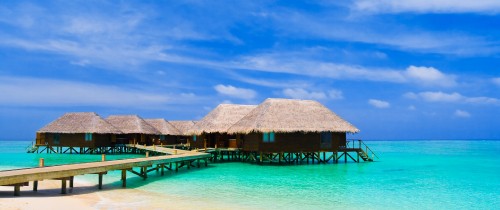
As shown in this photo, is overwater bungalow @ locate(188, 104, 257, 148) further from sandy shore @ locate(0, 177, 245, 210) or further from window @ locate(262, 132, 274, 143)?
sandy shore @ locate(0, 177, 245, 210)

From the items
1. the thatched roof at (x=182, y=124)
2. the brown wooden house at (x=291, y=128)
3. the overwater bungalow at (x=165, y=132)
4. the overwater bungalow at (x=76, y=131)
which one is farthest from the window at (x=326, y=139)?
the thatched roof at (x=182, y=124)

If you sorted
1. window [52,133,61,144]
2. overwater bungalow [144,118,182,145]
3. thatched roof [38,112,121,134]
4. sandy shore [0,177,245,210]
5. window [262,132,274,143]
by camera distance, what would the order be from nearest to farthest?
sandy shore [0,177,245,210], window [262,132,274,143], thatched roof [38,112,121,134], window [52,133,61,144], overwater bungalow [144,118,182,145]

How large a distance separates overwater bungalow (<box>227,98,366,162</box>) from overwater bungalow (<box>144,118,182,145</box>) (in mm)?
19249

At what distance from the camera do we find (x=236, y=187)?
16.2m

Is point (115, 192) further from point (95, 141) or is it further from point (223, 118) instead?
point (95, 141)

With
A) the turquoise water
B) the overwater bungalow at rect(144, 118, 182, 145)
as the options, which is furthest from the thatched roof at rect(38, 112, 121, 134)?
the turquoise water

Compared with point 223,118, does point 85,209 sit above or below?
below

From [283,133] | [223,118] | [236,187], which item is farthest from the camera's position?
[223,118]

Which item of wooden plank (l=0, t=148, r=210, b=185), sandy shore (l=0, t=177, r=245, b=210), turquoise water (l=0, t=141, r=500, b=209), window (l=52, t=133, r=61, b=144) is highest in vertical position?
window (l=52, t=133, r=61, b=144)

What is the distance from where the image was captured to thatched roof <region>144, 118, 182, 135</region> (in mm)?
46469

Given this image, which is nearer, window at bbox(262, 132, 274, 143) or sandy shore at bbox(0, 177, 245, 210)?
sandy shore at bbox(0, 177, 245, 210)

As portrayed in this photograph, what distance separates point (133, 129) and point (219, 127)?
53.8 ft

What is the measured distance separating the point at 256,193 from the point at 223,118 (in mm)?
16068

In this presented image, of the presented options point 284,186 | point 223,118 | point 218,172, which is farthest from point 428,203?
point 223,118
